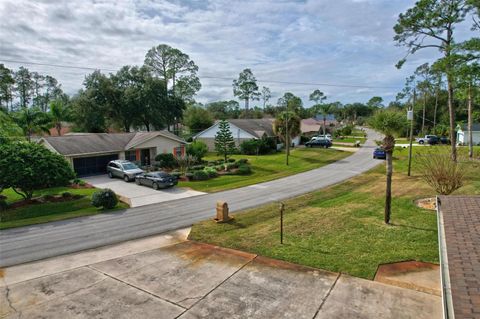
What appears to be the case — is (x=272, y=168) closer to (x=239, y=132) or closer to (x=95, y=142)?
(x=239, y=132)

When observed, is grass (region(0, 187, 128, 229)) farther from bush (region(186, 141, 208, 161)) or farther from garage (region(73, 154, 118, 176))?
bush (region(186, 141, 208, 161))

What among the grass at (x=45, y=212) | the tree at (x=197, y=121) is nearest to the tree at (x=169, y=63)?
the tree at (x=197, y=121)

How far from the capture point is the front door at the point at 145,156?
115 feet

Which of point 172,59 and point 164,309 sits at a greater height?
point 172,59

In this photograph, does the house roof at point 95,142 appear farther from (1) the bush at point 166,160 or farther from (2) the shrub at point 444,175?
(2) the shrub at point 444,175

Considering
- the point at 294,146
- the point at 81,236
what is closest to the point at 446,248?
the point at 81,236

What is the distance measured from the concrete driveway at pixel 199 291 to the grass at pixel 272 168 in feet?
46.6

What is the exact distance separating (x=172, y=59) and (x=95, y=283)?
52429mm

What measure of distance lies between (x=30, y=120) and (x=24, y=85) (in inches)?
2104

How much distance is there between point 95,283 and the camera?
9047 millimetres

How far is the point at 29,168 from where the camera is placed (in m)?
18.7

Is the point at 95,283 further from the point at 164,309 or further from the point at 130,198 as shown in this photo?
the point at 130,198

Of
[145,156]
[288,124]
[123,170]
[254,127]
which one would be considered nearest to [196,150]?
[145,156]

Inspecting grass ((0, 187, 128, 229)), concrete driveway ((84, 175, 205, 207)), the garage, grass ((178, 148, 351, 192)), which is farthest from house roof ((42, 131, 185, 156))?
grass ((178, 148, 351, 192))
